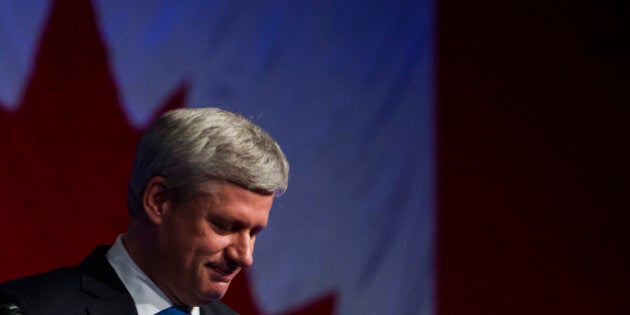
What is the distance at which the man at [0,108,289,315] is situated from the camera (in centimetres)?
143

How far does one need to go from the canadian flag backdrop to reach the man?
0.50m

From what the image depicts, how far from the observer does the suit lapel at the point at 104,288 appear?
141 cm

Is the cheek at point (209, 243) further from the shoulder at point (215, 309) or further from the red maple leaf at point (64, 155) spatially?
the red maple leaf at point (64, 155)

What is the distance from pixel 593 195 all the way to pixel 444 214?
52cm

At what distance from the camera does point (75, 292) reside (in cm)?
141

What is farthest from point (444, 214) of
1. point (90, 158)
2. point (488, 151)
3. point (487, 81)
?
point (90, 158)

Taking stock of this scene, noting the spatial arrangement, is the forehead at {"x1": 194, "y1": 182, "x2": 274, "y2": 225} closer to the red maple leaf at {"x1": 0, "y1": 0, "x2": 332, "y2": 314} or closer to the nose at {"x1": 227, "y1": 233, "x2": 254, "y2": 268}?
the nose at {"x1": 227, "y1": 233, "x2": 254, "y2": 268}

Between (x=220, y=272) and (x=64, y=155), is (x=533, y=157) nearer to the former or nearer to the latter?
(x=64, y=155)

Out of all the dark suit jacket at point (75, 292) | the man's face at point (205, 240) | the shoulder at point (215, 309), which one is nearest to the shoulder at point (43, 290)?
the dark suit jacket at point (75, 292)

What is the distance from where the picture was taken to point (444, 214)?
2.85 meters

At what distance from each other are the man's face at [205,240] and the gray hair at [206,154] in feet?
0.07

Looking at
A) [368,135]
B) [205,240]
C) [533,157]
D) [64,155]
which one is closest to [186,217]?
[205,240]

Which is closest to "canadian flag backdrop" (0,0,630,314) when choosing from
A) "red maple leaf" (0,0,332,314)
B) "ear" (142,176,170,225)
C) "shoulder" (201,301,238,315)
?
"red maple leaf" (0,0,332,314)

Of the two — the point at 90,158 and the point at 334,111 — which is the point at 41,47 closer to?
the point at 90,158
